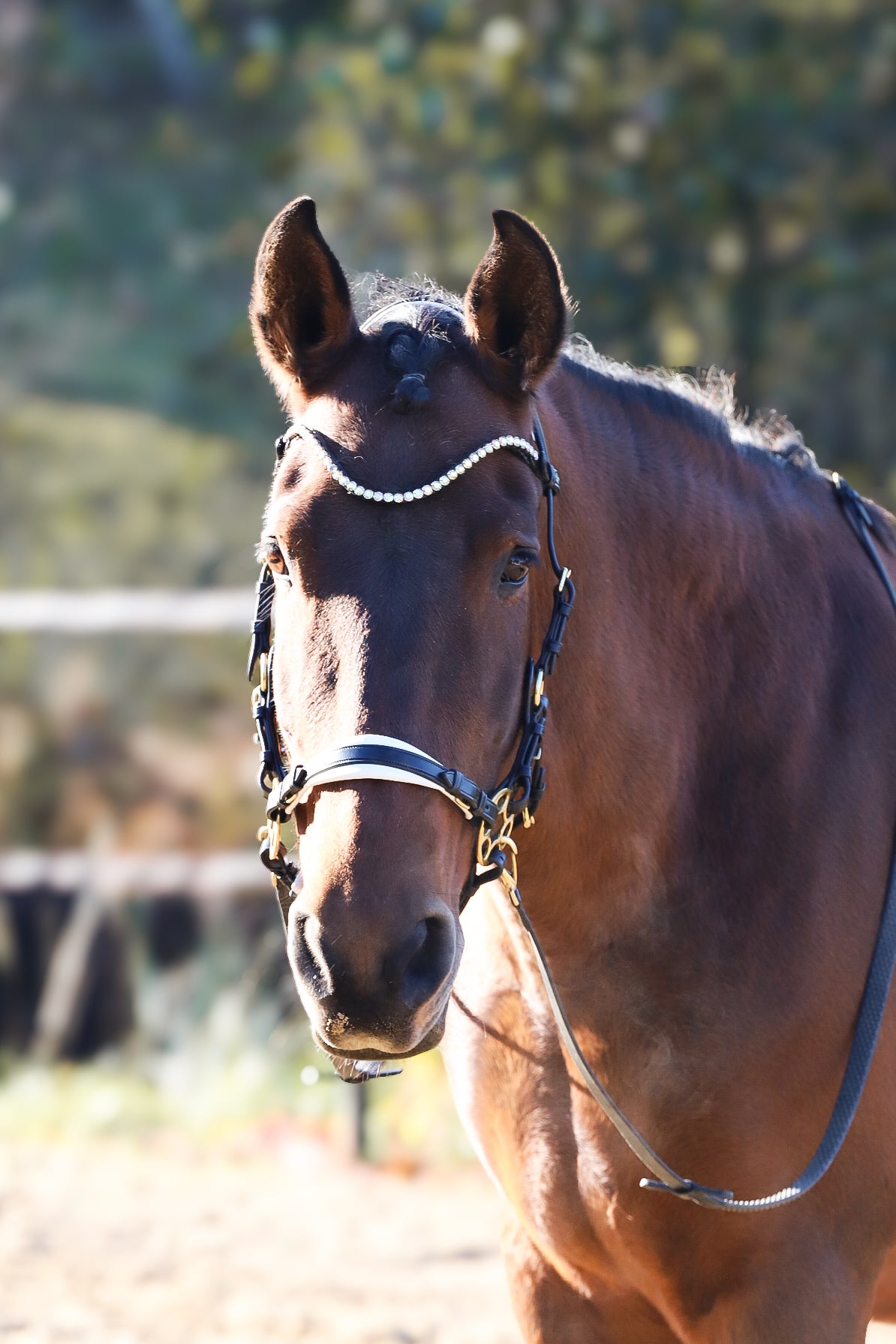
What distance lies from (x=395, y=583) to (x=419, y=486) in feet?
0.52

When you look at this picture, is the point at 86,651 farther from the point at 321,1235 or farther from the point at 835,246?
the point at 835,246

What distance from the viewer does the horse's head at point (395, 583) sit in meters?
1.94

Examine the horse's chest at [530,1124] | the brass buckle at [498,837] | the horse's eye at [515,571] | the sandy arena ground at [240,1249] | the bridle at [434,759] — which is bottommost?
the sandy arena ground at [240,1249]

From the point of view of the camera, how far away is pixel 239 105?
15.2 meters

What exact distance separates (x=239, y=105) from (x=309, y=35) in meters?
3.41

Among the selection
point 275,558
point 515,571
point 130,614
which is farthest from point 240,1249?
point 515,571

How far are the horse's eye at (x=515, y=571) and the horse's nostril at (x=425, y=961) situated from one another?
1.62ft

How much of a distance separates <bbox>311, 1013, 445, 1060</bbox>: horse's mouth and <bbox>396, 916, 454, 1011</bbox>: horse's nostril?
0.28 ft

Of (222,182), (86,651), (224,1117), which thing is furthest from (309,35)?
(224,1117)

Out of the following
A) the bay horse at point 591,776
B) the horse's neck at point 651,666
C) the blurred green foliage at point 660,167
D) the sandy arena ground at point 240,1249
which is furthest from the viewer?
the blurred green foliage at point 660,167

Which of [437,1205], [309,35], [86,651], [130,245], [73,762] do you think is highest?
[309,35]

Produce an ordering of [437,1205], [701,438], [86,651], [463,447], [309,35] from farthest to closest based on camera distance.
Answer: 1. [309,35]
2. [86,651]
3. [437,1205]
4. [701,438]
5. [463,447]

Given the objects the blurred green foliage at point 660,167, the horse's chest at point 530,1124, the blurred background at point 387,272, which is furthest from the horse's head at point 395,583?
the blurred green foliage at point 660,167

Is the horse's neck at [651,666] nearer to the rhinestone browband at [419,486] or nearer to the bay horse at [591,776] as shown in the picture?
the bay horse at [591,776]
